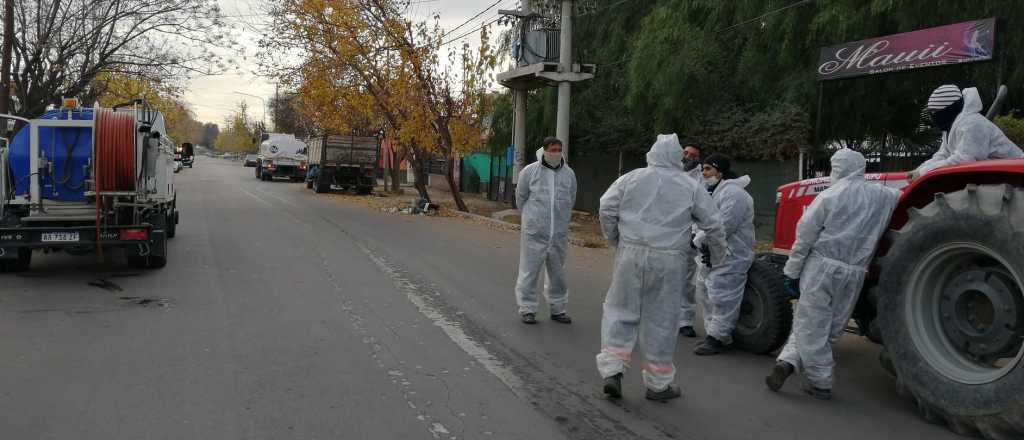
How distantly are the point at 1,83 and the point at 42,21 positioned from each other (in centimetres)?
299

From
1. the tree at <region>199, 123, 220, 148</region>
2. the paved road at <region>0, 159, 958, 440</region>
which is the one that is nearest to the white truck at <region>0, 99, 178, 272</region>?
the paved road at <region>0, 159, 958, 440</region>

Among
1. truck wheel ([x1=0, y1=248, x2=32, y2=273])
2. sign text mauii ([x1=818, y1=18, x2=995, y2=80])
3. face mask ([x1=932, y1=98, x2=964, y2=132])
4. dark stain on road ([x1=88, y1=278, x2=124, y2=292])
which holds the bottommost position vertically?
dark stain on road ([x1=88, y1=278, x2=124, y2=292])

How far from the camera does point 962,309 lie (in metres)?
4.78

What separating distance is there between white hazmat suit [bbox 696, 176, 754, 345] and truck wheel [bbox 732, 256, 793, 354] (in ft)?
0.39

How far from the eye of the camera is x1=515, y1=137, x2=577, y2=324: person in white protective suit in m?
7.59

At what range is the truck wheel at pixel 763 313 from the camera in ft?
20.8

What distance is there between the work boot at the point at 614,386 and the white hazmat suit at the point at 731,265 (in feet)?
5.69

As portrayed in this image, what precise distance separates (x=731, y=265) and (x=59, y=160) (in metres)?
8.14

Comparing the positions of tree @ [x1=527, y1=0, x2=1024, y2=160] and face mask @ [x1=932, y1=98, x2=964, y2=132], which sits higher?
tree @ [x1=527, y1=0, x2=1024, y2=160]

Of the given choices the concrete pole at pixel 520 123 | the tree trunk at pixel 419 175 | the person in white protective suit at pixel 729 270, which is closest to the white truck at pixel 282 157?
the tree trunk at pixel 419 175

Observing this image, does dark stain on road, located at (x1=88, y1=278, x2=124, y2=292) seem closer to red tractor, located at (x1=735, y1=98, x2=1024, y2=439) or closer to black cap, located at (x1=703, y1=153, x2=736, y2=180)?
black cap, located at (x1=703, y1=153, x2=736, y2=180)

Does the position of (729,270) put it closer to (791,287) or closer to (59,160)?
(791,287)

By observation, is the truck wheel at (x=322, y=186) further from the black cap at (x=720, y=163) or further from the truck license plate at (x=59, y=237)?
the black cap at (x=720, y=163)

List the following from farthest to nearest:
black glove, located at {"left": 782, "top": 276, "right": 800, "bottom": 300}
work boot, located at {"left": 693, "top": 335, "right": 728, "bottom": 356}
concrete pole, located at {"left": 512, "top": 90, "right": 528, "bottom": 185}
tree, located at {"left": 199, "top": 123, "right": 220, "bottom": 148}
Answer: tree, located at {"left": 199, "top": 123, "right": 220, "bottom": 148} → concrete pole, located at {"left": 512, "top": 90, "right": 528, "bottom": 185} → work boot, located at {"left": 693, "top": 335, "right": 728, "bottom": 356} → black glove, located at {"left": 782, "top": 276, "right": 800, "bottom": 300}
